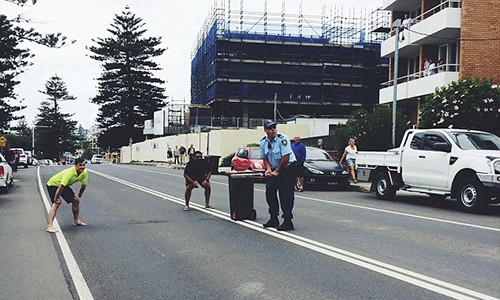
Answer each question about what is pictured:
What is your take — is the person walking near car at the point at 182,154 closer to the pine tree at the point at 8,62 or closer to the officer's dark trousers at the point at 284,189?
the pine tree at the point at 8,62

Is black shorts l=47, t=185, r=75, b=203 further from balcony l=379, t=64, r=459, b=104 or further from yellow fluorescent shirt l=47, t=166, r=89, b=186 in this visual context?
balcony l=379, t=64, r=459, b=104

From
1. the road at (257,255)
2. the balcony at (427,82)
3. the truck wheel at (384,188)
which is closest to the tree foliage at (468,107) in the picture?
the truck wheel at (384,188)

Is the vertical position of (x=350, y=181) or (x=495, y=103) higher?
(x=495, y=103)

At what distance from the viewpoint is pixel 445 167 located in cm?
1332

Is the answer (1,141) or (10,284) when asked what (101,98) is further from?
(10,284)

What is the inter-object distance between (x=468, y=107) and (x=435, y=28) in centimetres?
888

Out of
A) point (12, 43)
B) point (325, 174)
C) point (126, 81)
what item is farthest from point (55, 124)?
point (325, 174)

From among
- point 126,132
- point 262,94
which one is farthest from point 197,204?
point 126,132

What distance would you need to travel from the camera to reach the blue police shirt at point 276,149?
9625 mm

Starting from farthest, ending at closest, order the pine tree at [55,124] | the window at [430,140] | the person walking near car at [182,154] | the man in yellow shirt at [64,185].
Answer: the pine tree at [55,124] → the person walking near car at [182,154] → the window at [430,140] → the man in yellow shirt at [64,185]

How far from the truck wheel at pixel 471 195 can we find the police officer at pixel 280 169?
4.84 m

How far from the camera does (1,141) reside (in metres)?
35.5

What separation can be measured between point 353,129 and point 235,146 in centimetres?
1806

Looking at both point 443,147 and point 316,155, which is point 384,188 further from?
point 316,155
